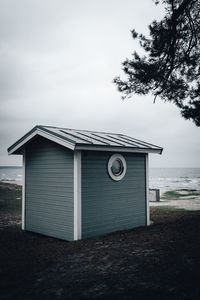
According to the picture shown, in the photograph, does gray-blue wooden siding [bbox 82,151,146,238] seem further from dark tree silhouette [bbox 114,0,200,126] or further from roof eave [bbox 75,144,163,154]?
dark tree silhouette [bbox 114,0,200,126]

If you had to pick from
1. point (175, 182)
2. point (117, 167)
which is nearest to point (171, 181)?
point (175, 182)

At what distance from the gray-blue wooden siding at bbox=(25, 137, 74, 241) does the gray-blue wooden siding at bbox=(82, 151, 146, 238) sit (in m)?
0.54

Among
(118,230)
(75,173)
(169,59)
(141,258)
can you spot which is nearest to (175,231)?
(118,230)

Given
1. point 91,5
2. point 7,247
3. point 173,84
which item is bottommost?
point 7,247

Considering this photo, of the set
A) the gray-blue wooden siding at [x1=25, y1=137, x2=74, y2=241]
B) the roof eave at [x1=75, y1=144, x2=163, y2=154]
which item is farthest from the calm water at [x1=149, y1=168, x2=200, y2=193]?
the gray-blue wooden siding at [x1=25, y1=137, x2=74, y2=241]

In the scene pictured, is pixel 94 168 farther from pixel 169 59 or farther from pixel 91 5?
pixel 91 5

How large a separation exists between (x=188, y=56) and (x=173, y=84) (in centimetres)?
93

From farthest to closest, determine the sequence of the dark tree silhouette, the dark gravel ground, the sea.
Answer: the sea, the dark tree silhouette, the dark gravel ground

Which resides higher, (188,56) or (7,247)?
(188,56)

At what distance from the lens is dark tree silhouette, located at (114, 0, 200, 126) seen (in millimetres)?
7750

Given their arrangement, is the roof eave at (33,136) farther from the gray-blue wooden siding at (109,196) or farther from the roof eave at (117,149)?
the gray-blue wooden siding at (109,196)

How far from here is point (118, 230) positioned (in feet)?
30.3

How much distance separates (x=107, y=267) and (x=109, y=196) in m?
3.62

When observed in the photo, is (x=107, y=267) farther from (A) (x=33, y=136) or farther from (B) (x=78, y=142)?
(A) (x=33, y=136)
